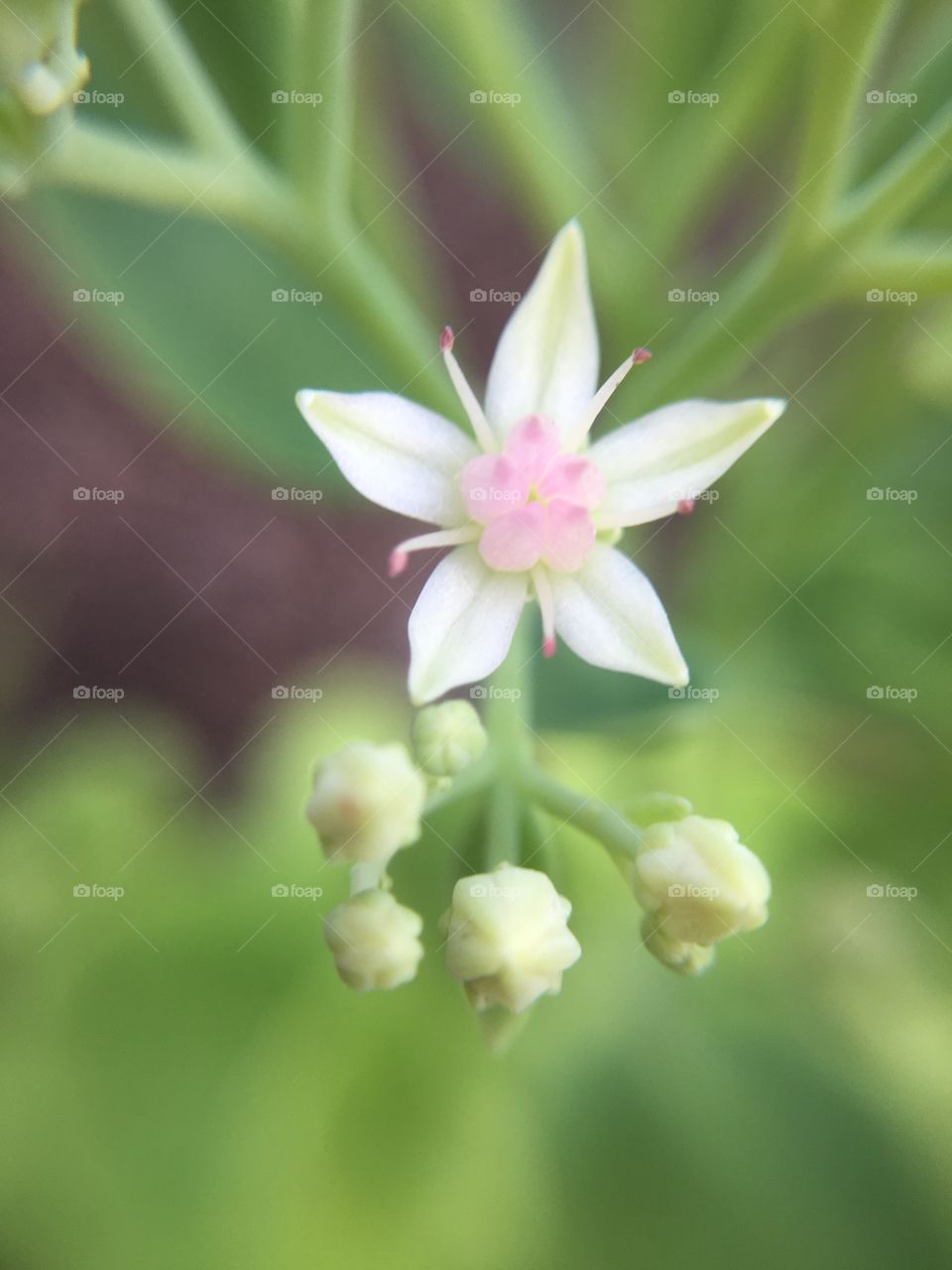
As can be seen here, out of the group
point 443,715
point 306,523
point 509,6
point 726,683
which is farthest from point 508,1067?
point 509,6

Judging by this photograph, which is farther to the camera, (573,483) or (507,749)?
(507,749)

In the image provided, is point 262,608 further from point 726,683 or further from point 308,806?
point 308,806

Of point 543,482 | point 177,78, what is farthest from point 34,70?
point 543,482

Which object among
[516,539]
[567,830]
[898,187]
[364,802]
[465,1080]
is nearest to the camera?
[364,802]

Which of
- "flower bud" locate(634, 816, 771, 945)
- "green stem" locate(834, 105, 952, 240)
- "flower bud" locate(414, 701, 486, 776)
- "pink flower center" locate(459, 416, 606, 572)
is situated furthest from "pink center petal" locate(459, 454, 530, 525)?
"green stem" locate(834, 105, 952, 240)

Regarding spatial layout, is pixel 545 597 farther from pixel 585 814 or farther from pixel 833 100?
pixel 833 100
